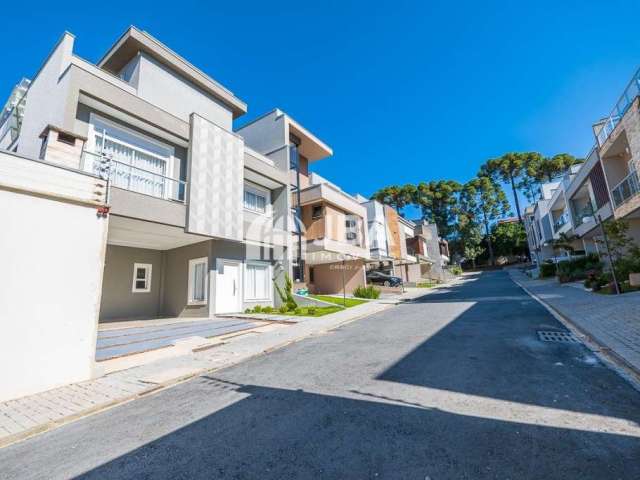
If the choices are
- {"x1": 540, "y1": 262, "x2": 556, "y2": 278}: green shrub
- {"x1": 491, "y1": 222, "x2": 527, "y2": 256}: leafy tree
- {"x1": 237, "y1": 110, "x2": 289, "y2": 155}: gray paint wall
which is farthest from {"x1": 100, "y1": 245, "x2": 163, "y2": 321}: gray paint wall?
{"x1": 491, "y1": 222, "x2": 527, "y2": 256}: leafy tree

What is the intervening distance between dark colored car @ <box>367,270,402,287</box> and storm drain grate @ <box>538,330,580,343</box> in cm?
2012

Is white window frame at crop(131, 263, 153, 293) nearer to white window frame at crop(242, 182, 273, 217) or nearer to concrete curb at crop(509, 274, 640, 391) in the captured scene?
white window frame at crop(242, 182, 273, 217)

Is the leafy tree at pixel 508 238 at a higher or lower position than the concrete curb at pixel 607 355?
higher

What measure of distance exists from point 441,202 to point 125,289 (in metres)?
55.8

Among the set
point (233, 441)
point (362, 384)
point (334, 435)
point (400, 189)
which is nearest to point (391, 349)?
point (362, 384)

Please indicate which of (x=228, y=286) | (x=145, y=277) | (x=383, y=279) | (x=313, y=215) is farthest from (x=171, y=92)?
(x=383, y=279)

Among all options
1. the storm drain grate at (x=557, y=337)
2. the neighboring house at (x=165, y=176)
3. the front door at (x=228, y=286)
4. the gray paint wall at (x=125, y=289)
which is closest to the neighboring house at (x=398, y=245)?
the neighboring house at (x=165, y=176)

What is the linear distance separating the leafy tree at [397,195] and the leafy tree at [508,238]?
19.2 meters

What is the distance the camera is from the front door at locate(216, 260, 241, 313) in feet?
45.0

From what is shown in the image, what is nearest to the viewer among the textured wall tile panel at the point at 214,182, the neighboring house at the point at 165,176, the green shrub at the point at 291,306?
the neighboring house at the point at 165,176

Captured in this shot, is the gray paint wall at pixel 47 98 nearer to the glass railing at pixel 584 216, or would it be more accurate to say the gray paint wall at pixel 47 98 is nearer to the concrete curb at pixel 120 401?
the concrete curb at pixel 120 401

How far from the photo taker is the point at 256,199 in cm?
1664

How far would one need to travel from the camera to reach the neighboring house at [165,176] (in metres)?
9.99

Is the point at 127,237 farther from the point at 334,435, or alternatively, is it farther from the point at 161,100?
the point at 334,435
